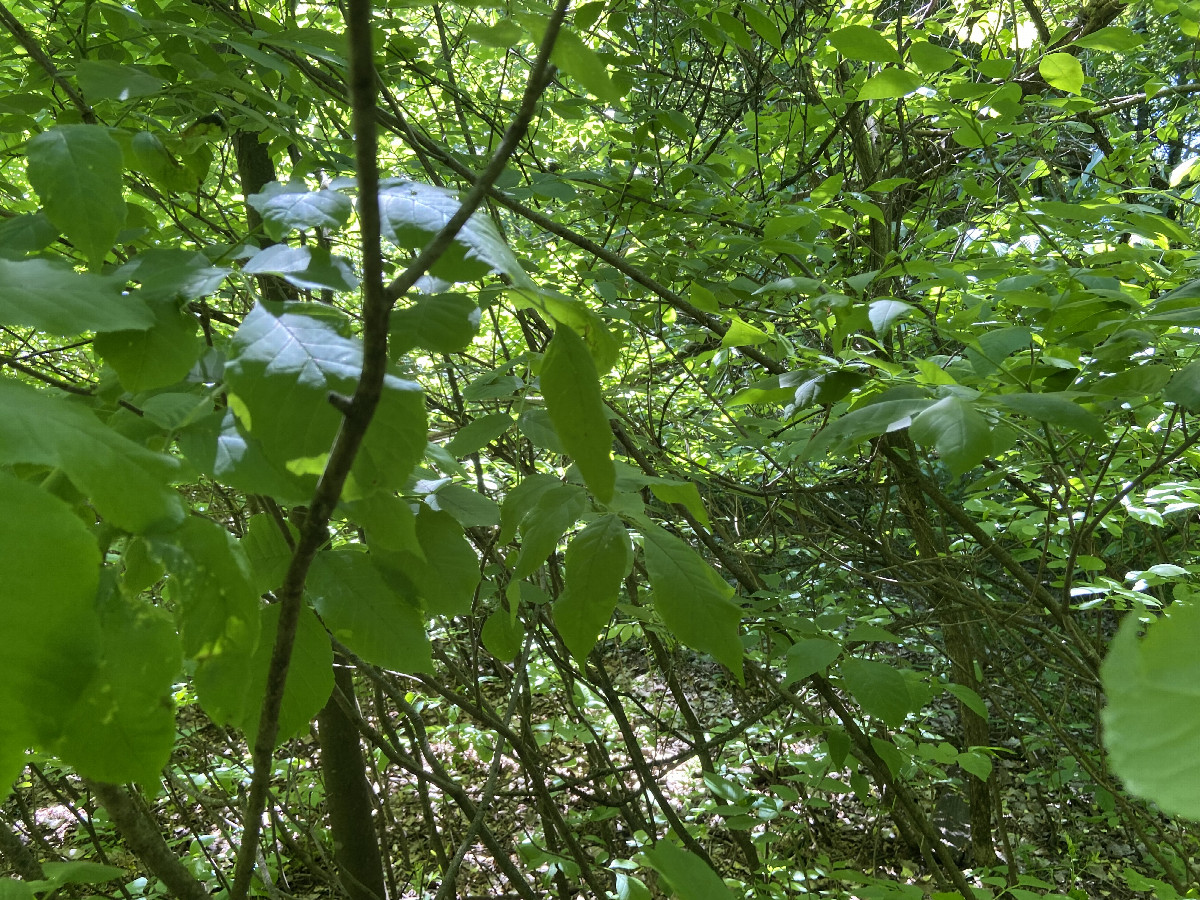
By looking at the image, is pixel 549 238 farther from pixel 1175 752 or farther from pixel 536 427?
pixel 1175 752

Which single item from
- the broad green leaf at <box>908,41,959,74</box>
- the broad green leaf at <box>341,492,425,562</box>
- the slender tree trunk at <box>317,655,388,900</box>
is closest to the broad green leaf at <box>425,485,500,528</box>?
the broad green leaf at <box>341,492,425,562</box>

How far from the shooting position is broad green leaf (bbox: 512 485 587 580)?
0.80m

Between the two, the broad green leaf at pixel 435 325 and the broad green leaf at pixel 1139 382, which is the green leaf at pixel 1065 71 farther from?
the broad green leaf at pixel 435 325

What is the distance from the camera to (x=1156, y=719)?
0.16m

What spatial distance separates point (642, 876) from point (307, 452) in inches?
97.8

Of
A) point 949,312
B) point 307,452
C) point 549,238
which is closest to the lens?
point 307,452

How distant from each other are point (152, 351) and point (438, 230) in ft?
0.96

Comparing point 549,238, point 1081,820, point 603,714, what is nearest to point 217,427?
point 549,238

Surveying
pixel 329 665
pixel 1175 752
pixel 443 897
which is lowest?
pixel 1175 752

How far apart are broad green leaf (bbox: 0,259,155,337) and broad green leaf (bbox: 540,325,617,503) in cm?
28

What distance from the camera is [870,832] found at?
12.6 ft

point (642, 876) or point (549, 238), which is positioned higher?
point (549, 238)

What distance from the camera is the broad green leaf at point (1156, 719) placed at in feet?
0.51

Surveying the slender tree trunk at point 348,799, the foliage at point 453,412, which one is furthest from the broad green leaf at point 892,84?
the slender tree trunk at point 348,799
